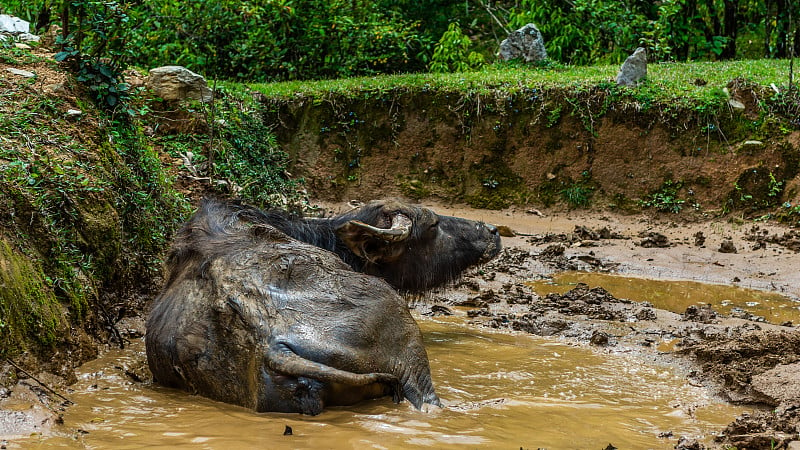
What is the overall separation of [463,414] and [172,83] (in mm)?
6074

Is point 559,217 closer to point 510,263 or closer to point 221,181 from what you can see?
point 510,263

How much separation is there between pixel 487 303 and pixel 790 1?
1350 cm

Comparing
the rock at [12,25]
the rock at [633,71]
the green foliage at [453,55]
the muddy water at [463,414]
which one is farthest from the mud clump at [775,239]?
the rock at [12,25]

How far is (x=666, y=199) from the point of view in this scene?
12031 millimetres

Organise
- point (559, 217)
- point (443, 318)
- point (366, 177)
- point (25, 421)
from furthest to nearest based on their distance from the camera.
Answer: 1. point (366, 177)
2. point (559, 217)
3. point (443, 318)
4. point (25, 421)

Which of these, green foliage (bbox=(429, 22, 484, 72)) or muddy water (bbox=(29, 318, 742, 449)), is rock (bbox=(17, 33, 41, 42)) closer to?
muddy water (bbox=(29, 318, 742, 449))

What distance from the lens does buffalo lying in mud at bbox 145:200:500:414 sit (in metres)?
3.91

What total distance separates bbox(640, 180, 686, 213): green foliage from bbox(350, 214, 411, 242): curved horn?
274 inches

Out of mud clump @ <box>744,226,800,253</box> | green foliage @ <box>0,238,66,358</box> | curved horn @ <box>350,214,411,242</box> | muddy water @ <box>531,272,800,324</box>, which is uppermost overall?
curved horn @ <box>350,214,411,242</box>

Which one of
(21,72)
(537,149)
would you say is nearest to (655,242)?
(537,149)

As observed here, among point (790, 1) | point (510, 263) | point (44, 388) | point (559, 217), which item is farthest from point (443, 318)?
point (790, 1)

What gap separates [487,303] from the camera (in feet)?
25.5

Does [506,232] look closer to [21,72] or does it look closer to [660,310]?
[660,310]

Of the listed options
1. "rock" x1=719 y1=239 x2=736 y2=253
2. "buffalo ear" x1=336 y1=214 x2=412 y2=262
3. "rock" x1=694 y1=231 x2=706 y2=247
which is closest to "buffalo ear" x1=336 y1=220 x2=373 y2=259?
"buffalo ear" x1=336 y1=214 x2=412 y2=262
